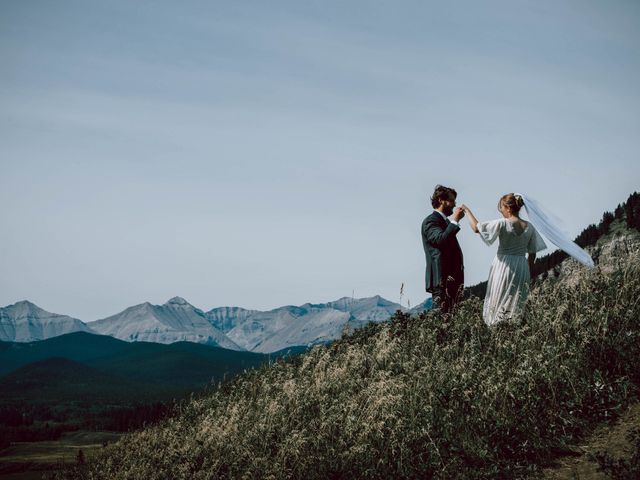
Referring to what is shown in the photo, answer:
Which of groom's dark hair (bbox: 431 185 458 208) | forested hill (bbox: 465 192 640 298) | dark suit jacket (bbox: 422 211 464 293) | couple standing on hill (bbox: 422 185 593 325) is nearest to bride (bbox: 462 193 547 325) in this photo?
couple standing on hill (bbox: 422 185 593 325)

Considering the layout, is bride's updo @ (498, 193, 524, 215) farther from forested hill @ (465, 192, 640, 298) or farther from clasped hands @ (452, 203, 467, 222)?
forested hill @ (465, 192, 640, 298)

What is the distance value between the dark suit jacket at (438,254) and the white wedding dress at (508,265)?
2.51 ft

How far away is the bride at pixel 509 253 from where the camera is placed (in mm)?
10062

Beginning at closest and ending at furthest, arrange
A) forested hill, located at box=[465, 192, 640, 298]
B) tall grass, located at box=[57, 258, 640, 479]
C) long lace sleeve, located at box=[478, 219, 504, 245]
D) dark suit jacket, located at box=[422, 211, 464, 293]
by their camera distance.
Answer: tall grass, located at box=[57, 258, 640, 479] < long lace sleeve, located at box=[478, 219, 504, 245] < dark suit jacket, located at box=[422, 211, 464, 293] < forested hill, located at box=[465, 192, 640, 298]

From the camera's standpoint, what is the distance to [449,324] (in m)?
9.79

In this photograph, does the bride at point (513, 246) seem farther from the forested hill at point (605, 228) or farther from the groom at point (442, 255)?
the forested hill at point (605, 228)

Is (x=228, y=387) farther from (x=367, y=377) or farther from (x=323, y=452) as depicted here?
(x=323, y=452)

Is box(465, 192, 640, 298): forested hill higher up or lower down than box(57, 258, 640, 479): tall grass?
higher up

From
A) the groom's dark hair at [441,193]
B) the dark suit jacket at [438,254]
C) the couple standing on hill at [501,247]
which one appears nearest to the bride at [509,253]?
the couple standing on hill at [501,247]

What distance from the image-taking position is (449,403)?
7328mm

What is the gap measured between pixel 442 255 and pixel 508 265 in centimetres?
120

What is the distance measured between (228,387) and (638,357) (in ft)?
28.4

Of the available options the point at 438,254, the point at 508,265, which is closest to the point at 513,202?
the point at 508,265

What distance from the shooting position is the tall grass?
6645 mm
